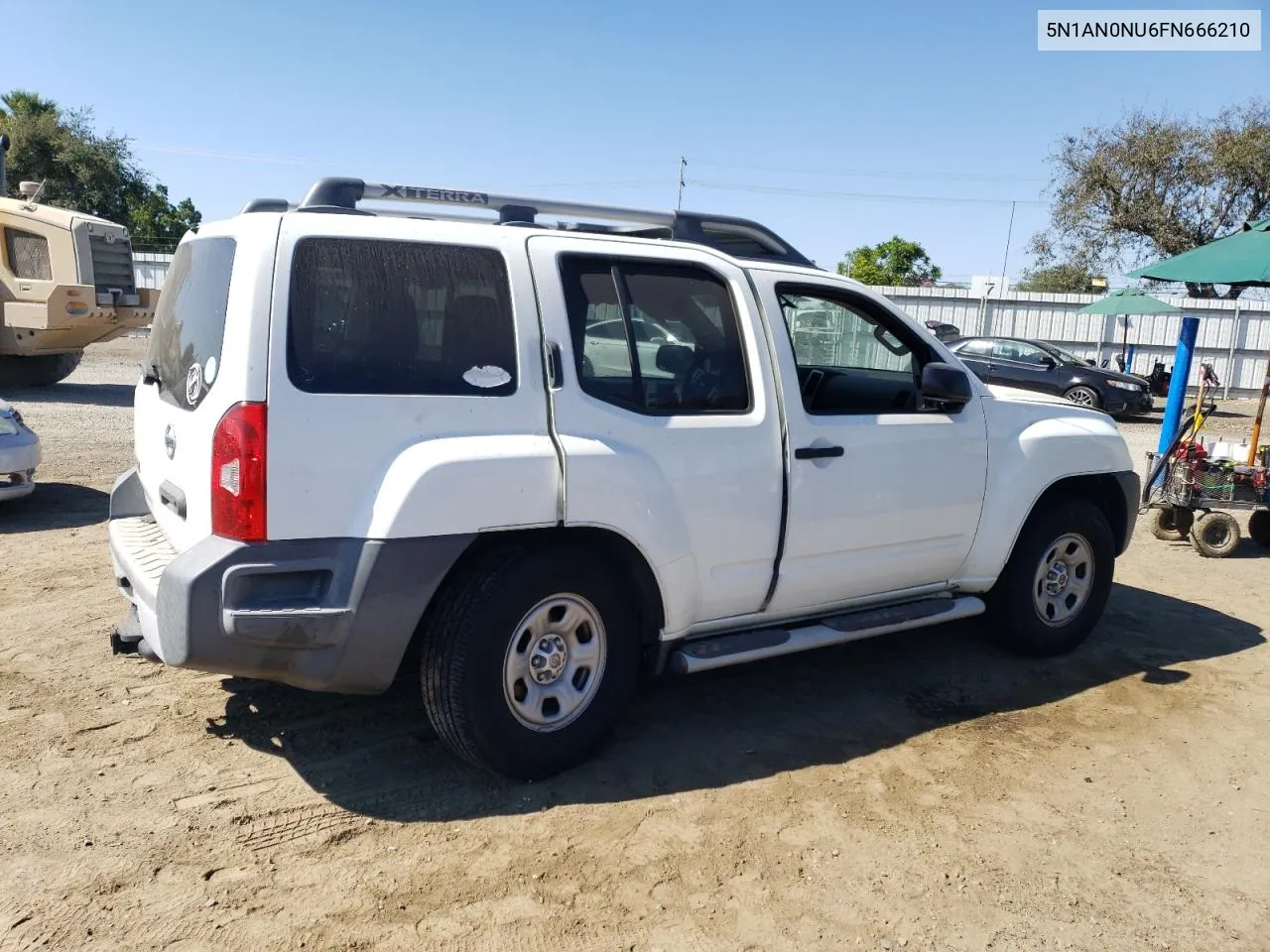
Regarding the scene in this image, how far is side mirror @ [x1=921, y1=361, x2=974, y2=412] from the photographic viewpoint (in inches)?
173

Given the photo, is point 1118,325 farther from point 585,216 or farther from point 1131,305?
point 585,216

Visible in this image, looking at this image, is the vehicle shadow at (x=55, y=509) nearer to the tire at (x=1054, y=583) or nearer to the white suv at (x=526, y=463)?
the white suv at (x=526, y=463)

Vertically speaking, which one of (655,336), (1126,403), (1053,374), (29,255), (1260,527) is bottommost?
(1260,527)

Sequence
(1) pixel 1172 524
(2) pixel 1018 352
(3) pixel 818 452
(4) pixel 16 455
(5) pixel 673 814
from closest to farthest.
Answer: (5) pixel 673 814
(3) pixel 818 452
(4) pixel 16 455
(1) pixel 1172 524
(2) pixel 1018 352

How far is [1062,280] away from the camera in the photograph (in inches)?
1452

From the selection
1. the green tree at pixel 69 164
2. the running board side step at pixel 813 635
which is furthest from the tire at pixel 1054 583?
the green tree at pixel 69 164

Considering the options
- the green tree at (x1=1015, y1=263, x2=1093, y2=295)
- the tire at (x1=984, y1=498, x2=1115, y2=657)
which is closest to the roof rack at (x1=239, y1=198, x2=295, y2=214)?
the tire at (x1=984, y1=498, x2=1115, y2=657)

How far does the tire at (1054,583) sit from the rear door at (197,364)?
148 inches

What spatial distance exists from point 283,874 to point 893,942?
1805mm

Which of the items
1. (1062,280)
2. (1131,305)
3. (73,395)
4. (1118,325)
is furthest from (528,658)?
(1062,280)

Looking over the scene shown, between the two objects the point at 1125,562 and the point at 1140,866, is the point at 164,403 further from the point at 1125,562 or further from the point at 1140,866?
the point at 1125,562

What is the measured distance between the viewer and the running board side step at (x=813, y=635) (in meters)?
3.88

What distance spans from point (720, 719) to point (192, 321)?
8.54ft

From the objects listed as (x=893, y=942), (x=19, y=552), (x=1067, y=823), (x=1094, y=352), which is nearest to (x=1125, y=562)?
(x=1067, y=823)
